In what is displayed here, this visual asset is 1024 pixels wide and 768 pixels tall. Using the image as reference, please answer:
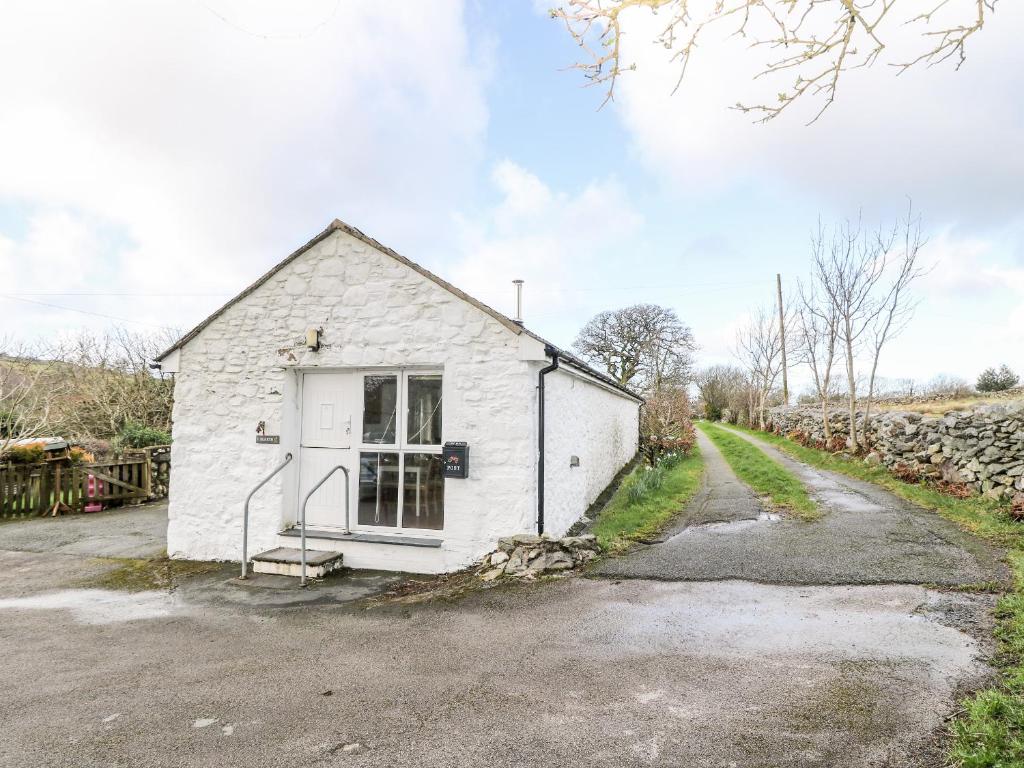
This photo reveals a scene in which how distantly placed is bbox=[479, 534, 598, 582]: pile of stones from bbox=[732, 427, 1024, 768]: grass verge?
3.97m

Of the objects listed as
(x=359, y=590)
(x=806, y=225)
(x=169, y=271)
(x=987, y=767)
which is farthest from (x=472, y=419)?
(x=169, y=271)

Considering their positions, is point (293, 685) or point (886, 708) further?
point (293, 685)

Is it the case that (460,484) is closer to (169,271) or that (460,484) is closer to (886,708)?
(886,708)

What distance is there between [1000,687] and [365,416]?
684cm

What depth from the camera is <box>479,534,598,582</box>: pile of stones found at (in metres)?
6.36

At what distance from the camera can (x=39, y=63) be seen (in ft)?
22.2

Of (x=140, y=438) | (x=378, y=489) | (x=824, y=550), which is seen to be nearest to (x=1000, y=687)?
(x=824, y=550)

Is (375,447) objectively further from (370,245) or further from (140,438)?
(140,438)

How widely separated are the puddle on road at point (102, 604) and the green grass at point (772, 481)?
367 inches

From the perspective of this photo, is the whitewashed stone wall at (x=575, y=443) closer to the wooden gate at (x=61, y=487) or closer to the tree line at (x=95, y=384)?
the wooden gate at (x=61, y=487)

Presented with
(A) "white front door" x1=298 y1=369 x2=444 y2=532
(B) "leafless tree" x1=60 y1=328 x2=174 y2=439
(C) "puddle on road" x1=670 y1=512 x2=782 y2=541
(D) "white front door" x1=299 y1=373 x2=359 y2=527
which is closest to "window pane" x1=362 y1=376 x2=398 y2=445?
(A) "white front door" x1=298 y1=369 x2=444 y2=532

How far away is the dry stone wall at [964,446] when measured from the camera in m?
8.84

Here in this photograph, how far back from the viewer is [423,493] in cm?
723

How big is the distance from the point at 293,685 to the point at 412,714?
3.65 ft
